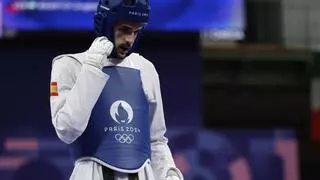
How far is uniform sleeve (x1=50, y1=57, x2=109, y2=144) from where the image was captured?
2311mm

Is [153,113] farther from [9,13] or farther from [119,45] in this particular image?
[9,13]

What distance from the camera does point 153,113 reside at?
2.60m

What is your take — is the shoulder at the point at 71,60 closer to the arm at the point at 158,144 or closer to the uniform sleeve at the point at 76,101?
the uniform sleeve at the point at 76,101

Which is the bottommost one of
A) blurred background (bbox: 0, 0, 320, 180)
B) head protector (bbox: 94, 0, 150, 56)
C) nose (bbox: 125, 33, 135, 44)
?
blurred background (bbox: 0, 0, 320, 180)

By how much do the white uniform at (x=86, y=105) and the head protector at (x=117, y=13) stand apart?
122 mm

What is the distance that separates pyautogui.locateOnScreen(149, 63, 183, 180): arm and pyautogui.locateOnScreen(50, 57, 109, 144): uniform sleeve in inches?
10.6

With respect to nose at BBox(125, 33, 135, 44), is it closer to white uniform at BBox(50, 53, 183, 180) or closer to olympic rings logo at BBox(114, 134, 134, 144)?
white uniform at BBox(50, 53, 183, 180)

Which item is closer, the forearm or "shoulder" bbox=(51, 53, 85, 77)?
the forearm

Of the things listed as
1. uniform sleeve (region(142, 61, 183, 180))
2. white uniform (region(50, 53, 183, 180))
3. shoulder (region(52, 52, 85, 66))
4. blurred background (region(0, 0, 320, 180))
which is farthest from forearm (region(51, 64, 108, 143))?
blurred background (region(0, 0, 320, 180))

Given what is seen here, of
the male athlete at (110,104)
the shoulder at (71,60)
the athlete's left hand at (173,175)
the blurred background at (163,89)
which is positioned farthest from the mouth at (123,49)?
the blurred background at (163,89)

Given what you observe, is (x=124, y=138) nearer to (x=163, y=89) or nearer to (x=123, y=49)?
(x=123, y=49)

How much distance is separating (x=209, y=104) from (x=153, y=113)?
6.43 m

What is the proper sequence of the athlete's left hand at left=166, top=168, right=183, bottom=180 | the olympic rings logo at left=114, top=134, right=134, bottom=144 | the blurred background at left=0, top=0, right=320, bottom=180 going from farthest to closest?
the blurred background at left=0, top=0, right=320, bottom=180 → the athlete's left hand at left=166, top=168, right=183, bottom=180 → the olympic rings logo at left=114, top=134, right=134, bottom=144

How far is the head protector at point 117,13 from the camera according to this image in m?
2.46
